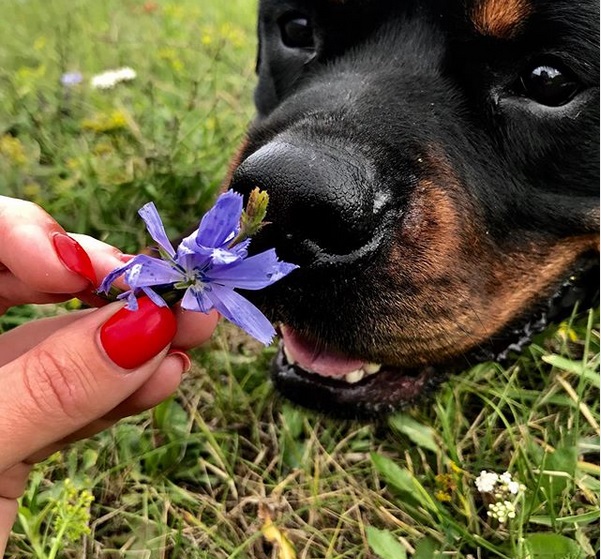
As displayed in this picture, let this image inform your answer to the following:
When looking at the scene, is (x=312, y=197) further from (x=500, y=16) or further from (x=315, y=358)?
(x=500, y=16)

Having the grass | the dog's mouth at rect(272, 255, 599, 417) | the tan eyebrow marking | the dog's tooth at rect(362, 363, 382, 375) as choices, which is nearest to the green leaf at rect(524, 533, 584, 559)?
the grass

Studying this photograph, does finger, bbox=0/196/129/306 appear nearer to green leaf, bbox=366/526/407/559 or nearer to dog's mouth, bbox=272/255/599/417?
dog's mouth, bbox=272/255/599/417

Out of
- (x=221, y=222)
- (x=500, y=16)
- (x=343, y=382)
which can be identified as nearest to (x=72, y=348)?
(x=221, y=222)

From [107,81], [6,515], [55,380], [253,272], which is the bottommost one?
[6,515]

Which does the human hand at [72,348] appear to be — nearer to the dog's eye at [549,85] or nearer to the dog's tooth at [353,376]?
the dog's tooth at [353,376]

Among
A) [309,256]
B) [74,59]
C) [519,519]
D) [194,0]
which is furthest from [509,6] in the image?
[194,0]

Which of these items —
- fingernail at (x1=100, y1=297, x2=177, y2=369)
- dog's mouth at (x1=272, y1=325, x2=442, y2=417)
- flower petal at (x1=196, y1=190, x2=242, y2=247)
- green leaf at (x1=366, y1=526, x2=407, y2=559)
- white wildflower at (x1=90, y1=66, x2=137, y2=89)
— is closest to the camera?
flower petal at (x1=196, y1=190, x2=242, y2=247)
